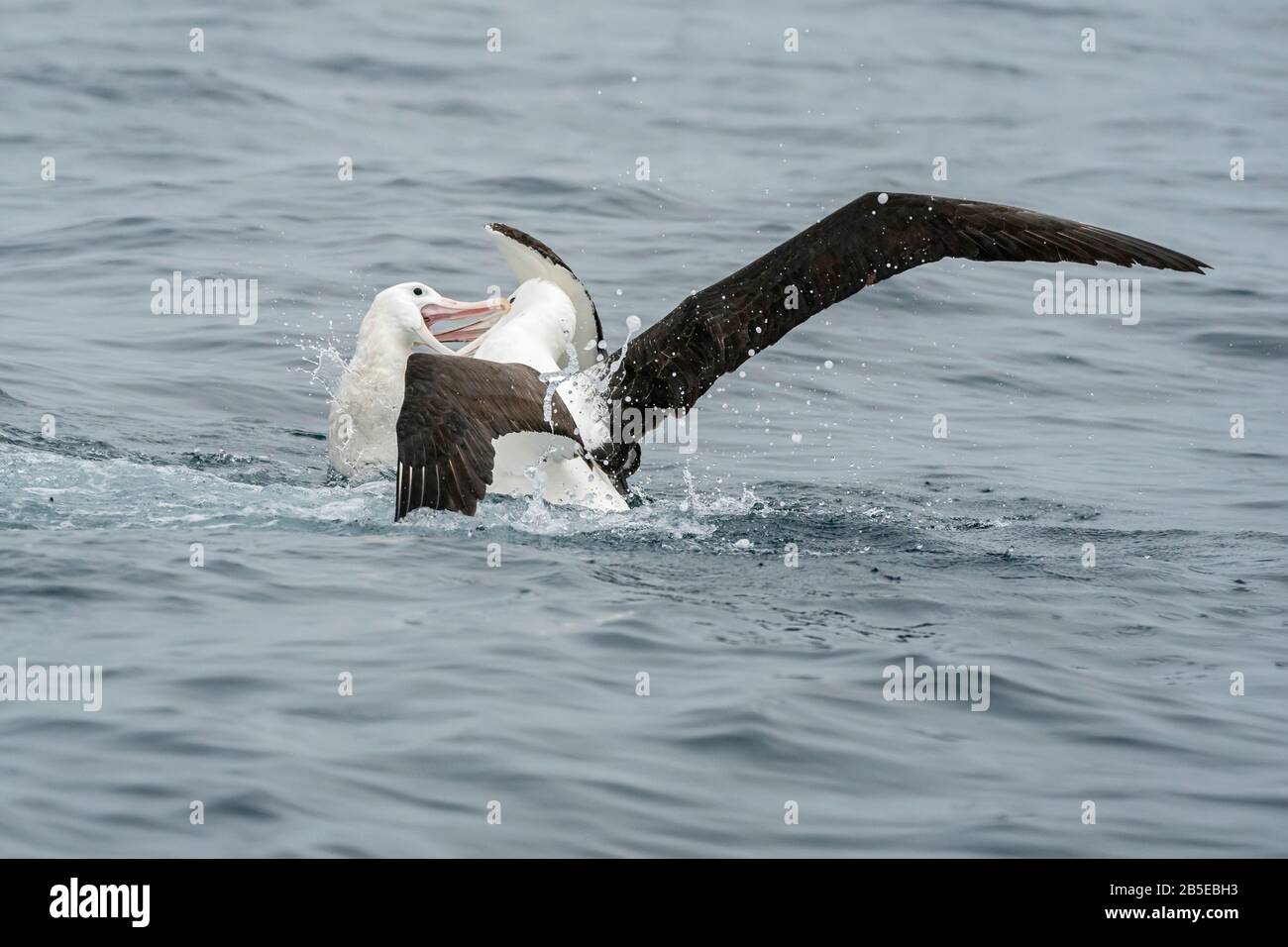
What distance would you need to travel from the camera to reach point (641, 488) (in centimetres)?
1072

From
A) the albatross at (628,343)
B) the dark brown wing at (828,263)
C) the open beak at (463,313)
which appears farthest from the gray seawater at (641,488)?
the open beak at (463,313)

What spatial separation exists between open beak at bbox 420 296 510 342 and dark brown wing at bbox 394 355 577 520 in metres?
2.01

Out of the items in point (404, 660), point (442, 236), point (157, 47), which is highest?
point (157, 47)

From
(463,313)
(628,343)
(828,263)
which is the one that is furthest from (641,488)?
(828,263)

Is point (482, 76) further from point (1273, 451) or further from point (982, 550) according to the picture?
point (982, 550)

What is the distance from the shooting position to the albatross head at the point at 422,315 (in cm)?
1028

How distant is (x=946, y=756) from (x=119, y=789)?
279 cm

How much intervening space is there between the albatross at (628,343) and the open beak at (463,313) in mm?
162

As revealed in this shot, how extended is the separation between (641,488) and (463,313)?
1.46 m

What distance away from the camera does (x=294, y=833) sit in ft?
17.7

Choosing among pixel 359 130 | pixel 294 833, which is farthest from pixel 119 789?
pixel 359 130

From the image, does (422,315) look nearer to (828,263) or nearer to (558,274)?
(558,274)

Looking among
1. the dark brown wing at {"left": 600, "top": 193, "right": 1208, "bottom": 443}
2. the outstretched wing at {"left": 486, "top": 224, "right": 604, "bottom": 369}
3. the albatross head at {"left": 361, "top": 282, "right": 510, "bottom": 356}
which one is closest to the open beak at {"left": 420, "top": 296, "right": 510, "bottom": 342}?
the albatross head at {"left": 361, "top": 282, "right": 510, "bottom": 356}

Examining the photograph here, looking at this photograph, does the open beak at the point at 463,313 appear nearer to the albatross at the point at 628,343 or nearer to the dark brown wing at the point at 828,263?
the albatross at the point at 628,343
